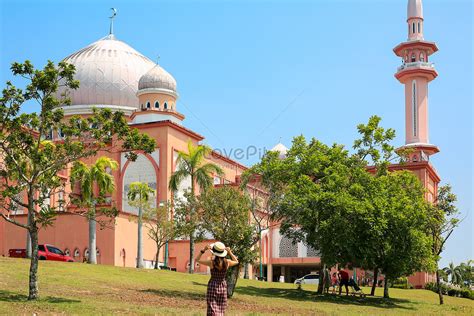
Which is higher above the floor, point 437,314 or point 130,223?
point 130,223

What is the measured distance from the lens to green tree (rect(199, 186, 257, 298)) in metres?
29.1

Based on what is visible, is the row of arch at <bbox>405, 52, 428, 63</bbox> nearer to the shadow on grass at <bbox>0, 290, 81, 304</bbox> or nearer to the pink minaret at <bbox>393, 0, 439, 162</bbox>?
the pink minaret at <bbox>393, 0, 439, 162</bbox>

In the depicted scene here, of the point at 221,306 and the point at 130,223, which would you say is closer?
the point at 221,306

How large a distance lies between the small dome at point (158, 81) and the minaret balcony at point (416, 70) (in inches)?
829

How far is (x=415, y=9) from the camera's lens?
6950 cm

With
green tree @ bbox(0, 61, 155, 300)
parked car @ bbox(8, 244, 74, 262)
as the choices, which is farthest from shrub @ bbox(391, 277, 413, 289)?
green tree @ bbox(0, 61, 155, 300)

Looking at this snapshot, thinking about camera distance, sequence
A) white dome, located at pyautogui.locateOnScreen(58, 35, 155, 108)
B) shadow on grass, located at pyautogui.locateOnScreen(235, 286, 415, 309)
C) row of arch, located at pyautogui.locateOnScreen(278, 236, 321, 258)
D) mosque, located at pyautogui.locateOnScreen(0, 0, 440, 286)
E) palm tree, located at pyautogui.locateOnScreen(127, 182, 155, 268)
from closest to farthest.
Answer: shadow on grass, located at pyautogui.locateOnScreen(235, 286, 415, 309) → palm tree, located at pyautogui.locateOnScreen(127, 182, 155, 268) → mosque, located at pyautogui.locateOnScreen(0, 0, 440, 286) → row of arch, located at pyautogui.locateOnScreen(278, 236, 321, 258) → white dome, located at pyautogui.locateOnScreen(58, 35, 155, 108)

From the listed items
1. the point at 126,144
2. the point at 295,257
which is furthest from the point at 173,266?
the point at 126,144

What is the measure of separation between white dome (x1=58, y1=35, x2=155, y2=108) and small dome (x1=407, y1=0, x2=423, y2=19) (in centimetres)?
2579

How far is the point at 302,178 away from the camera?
115 feet

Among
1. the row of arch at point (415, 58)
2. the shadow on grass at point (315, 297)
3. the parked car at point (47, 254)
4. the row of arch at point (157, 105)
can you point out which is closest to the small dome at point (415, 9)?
the row of arch at point (415, 58)

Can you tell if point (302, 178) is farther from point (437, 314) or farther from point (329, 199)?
point (437, 314)

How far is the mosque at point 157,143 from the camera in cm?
4909

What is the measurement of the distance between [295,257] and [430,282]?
36.7 ft
